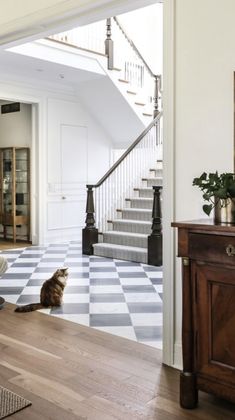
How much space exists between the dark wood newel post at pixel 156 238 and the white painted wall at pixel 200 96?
3.32 m

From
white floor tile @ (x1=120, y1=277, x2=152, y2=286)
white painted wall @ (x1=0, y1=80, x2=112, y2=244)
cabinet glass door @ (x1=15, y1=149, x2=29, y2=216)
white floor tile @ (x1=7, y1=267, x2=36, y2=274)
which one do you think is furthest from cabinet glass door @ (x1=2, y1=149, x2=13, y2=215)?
white floor tile @ (x1=120, y1=277, x2=152, y2=286)

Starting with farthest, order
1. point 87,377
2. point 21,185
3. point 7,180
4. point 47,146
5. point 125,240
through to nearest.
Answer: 1. point 7,180
2. point 21,185
3. point 47,146
4. point 125,240
5. point 87,377

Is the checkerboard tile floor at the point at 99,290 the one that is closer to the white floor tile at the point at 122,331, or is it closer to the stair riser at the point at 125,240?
the white floor tile at the point at 122,331

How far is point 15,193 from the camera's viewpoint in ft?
27.9

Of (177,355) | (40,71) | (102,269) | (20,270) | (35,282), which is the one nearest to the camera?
(177,355)

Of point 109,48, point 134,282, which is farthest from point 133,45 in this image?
point 134,282

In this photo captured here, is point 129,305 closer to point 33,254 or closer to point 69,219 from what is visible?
point 33,254

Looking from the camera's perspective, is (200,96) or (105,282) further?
(105,282)

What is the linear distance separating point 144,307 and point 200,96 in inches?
86.9

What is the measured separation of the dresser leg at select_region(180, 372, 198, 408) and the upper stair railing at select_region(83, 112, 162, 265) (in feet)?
16.2

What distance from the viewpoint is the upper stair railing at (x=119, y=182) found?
287 inches

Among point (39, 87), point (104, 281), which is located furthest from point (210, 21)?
point (39, 87)

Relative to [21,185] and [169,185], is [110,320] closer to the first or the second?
[169,185]

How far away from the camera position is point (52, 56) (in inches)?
268
